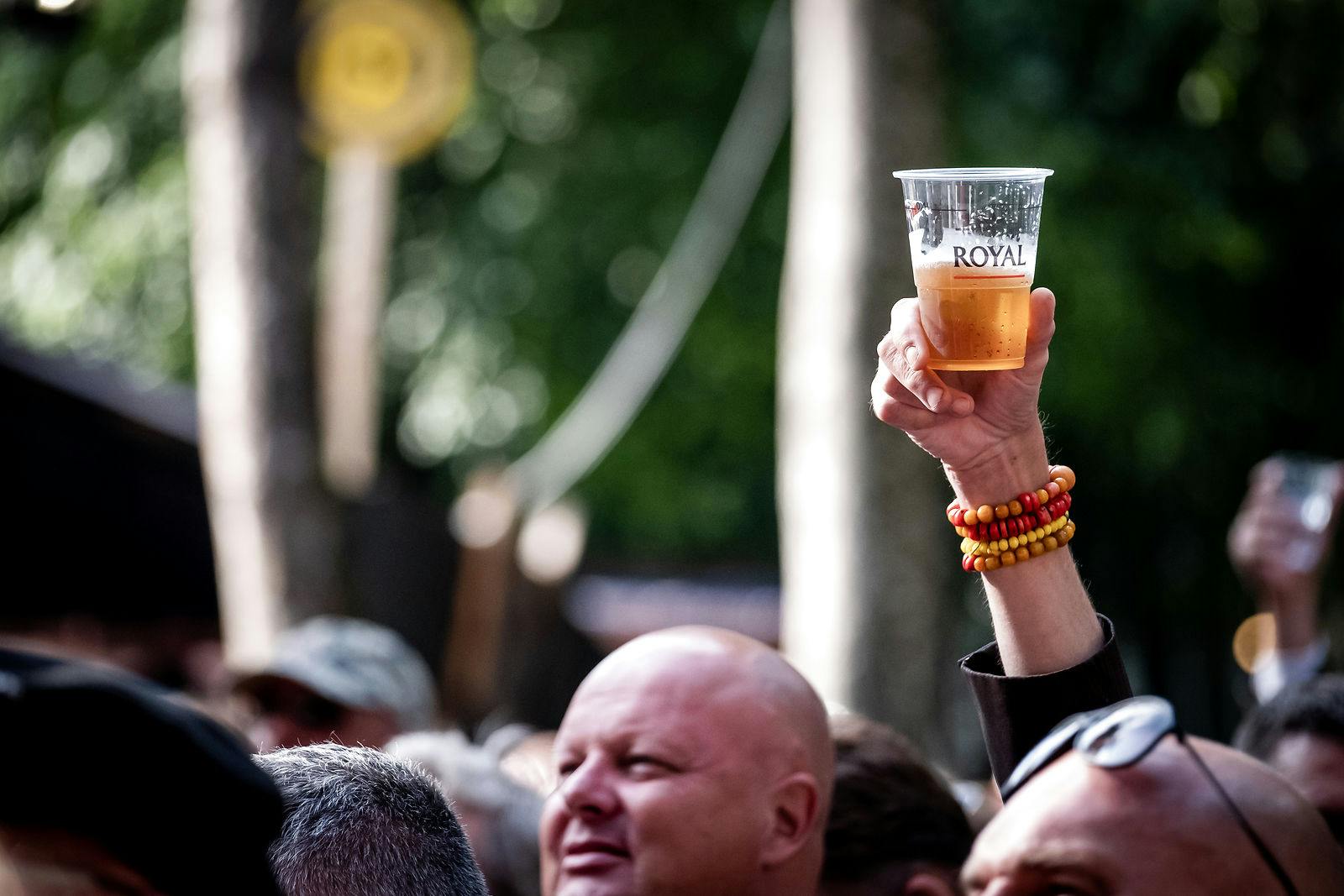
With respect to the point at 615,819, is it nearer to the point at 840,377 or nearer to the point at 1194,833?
the point at 1194,833

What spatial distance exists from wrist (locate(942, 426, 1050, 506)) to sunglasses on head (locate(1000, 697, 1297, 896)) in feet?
1.47

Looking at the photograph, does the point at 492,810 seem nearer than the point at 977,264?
No

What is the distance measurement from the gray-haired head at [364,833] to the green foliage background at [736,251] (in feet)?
28.1

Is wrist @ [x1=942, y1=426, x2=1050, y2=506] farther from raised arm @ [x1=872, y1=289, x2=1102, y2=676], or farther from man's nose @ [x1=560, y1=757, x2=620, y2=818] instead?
man's nose @ [x1=560, y1=757, x2=620, y2=818]

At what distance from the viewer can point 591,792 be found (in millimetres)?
2625

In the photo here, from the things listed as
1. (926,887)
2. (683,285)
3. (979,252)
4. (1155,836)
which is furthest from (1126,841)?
(683,285)

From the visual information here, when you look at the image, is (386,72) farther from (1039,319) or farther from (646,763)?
(1039,319)

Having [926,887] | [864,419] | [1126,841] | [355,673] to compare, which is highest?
[1126,841]

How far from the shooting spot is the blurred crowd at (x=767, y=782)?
4.87ft

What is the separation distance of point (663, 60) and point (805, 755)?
10.4 m

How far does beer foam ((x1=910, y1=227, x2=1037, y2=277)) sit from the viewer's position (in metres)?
2.19

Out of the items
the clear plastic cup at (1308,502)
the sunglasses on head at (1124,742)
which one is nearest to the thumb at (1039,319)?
the sunglasses on head at (1124,742)

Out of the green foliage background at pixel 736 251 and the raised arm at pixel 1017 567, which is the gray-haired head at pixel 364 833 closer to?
the raised arm at pixel 1017 567

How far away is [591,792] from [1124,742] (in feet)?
3.37
